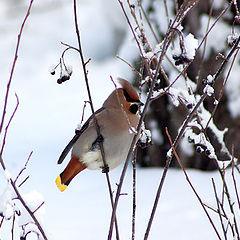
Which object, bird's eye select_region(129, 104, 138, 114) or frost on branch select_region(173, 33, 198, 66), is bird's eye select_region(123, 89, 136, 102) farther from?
frost on branch select_region(173, 33, 198, 66)

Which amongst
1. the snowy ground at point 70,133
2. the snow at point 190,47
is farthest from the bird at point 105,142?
the snow at point 190,47

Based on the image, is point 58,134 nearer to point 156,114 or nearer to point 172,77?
point 156,114

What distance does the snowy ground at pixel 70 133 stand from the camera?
3680 millimetres

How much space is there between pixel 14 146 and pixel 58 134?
19.4 inches

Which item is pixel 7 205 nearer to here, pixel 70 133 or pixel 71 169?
pixel 71 169

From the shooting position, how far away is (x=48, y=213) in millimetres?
4023

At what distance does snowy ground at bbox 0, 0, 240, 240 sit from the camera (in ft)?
12.1

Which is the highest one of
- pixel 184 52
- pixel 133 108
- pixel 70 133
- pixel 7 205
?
pixel 70 133

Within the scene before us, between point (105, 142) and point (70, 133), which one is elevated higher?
point (70, 133)

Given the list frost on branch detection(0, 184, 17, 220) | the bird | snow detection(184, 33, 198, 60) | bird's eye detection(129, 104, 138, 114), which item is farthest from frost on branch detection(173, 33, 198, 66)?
bird's eye detection(129, 104, 138, 114)

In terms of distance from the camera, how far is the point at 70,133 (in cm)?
568

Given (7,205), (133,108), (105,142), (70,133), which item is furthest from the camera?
(70,133)

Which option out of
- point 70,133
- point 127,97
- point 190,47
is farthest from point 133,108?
point 70,133

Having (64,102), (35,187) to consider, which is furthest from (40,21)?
(35,187)
